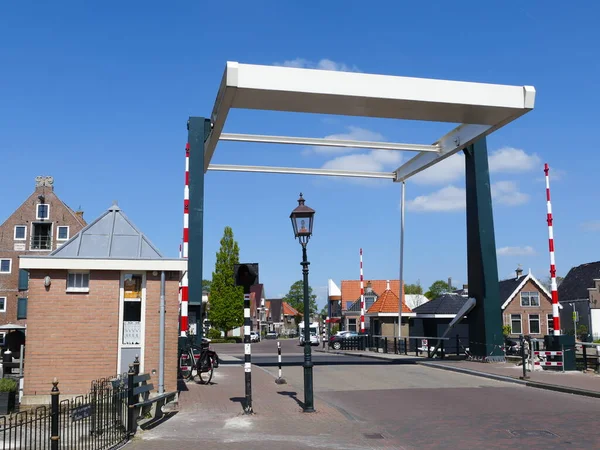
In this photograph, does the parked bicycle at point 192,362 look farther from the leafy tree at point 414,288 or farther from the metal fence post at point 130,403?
the leafy tree at point 414,288

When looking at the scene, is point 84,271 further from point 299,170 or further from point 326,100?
point 299,170

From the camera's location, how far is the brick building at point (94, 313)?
11.5m

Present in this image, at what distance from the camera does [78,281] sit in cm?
1182

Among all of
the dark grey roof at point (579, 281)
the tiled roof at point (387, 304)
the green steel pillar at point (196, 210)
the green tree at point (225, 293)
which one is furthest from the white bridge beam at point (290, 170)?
the green tree at point (225, 293)

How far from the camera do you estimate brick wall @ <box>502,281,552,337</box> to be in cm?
4873

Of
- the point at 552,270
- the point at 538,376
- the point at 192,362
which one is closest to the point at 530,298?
the point at 552,270

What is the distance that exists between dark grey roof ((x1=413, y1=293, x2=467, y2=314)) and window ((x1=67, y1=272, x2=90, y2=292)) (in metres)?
26.5

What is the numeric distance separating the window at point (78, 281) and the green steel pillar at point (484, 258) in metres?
13.8

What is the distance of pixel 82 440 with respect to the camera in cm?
856

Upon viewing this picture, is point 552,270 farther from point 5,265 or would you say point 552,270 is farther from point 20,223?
point 20,223

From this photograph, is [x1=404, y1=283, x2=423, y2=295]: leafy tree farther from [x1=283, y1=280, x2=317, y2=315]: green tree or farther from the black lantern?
the black lantern

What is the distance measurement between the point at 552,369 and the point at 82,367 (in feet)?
44.5

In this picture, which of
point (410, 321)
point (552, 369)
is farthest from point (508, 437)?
point (410, 321)

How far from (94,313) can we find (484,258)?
1383 cm
